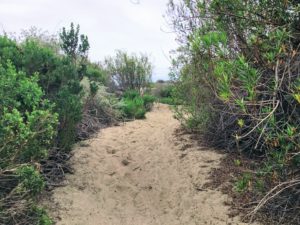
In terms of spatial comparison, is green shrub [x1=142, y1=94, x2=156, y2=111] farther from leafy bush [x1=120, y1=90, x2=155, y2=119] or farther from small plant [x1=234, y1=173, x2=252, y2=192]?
small plant [x1=234, y1=173, x2=252, y2=192]

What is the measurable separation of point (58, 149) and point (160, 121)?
17.4 ft

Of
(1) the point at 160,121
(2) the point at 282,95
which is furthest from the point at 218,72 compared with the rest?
(1) the point at 160,121

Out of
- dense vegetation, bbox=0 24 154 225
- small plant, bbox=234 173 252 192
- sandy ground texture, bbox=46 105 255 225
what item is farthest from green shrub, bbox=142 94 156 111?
small plant, bbox=234 173 252 192

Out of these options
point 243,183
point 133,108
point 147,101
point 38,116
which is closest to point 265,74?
point 243,183

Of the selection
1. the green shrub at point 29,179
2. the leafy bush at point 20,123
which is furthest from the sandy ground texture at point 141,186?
the leafy bush at point 20,123

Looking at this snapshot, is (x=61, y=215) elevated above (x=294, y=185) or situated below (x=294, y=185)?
below

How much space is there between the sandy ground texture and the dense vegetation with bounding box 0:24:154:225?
44 cm

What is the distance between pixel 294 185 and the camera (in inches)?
189

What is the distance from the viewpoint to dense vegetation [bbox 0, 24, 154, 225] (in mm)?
4680

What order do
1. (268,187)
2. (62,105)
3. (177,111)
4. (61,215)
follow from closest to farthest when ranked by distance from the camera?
(268,187), (61,215), (62,105), (177,111)

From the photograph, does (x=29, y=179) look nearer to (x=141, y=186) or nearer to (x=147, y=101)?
(x=141, y=186)

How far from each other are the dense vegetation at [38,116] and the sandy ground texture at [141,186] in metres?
0.44

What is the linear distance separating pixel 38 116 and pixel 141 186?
2.50 m

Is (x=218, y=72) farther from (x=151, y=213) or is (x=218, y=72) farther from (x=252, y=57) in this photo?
(x=151, y=213)
